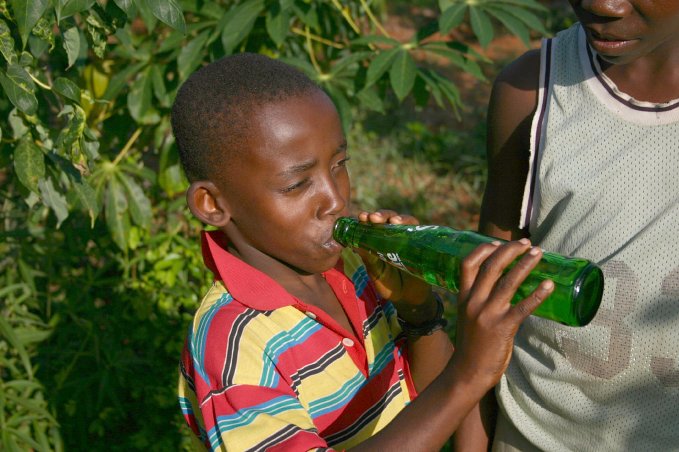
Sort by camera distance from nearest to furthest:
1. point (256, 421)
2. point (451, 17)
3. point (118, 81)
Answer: point (256, 421) < point (451, 17) < point (118, 81)

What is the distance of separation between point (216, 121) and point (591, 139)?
632 mm

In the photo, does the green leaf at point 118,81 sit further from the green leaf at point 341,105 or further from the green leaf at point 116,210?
the green leaf at point 341,105

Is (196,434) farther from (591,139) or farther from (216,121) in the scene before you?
(591,139)

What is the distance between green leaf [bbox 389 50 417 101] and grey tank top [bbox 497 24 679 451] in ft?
3.64

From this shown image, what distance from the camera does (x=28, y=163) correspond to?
2.01 metres

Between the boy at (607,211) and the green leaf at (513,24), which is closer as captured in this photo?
the boy at (607,211)

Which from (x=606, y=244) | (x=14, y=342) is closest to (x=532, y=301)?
(x=606, y=244)

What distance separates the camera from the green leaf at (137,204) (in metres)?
2.88

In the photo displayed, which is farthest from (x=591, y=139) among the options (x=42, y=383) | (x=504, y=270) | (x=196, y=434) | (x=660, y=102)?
(x=42, y=383)

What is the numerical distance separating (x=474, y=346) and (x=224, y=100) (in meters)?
0.65

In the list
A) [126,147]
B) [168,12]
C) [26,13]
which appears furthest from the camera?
[126,147]

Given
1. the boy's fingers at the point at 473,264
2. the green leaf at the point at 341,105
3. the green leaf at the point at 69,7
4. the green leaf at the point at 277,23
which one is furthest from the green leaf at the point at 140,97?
A: the boy's fingers at the point at 473,264

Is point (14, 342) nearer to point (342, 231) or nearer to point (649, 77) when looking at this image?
point (342, 231)

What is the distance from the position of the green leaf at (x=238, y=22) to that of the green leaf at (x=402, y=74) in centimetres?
43
